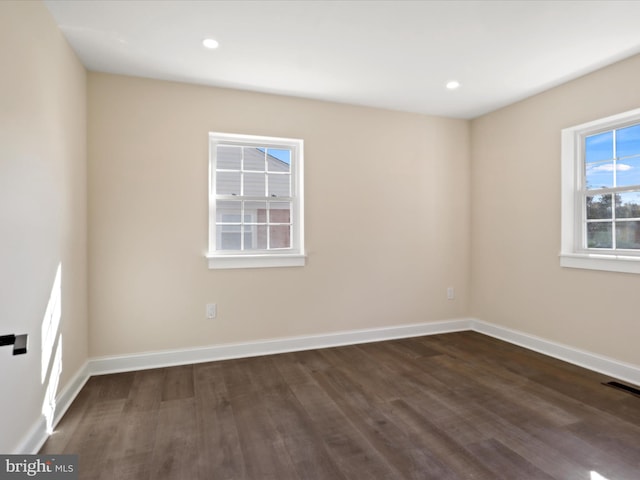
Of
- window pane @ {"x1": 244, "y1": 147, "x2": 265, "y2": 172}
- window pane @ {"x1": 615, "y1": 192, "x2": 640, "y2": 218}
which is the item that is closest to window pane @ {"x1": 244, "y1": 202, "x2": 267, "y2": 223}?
window pane @ {"x1": 244, "y1": 147, "x2": 265, "y2": 172}

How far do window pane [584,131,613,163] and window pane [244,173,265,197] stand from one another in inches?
119

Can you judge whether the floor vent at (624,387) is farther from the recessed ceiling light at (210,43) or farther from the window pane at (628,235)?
the recessed ceiling light at (210,43)

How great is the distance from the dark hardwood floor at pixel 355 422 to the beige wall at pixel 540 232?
427 mm

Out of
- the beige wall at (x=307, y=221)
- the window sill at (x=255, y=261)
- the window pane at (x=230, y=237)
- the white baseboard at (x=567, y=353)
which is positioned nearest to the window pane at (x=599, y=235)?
the white baseboard at (x=567, y=353)

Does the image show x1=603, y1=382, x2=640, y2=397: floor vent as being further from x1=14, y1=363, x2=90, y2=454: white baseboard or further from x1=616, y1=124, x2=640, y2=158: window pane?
x1=14, y1=363, x2=90, y2=454: white baseboard

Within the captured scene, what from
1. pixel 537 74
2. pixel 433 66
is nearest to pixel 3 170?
pixel 433 66

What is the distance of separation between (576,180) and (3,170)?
4.14 meters

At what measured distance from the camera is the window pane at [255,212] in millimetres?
3338

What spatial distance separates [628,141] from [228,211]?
138 inches

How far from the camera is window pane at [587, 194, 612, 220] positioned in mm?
2959

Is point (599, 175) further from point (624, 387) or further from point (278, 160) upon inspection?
point (278, 160)

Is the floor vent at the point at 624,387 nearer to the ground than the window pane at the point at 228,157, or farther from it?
nearer to the ground

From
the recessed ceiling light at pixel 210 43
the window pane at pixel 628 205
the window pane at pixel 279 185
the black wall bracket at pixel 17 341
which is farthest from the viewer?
the window pane at pixel 279 185

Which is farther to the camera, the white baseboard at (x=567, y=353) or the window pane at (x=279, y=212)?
the window pane at (x=279, y=212)
